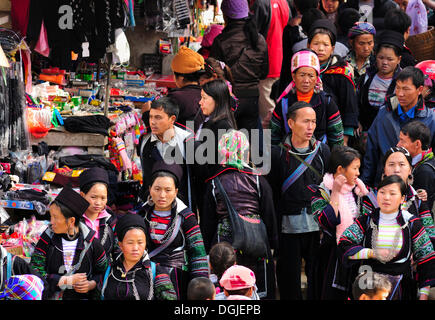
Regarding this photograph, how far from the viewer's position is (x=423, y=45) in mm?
9453

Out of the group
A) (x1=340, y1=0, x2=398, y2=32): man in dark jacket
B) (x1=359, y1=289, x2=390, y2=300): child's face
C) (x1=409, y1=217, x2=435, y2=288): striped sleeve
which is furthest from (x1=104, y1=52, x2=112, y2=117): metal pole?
(x1=359, y1=289, x2=390, y2=300): child's face

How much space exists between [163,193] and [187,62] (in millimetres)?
1964

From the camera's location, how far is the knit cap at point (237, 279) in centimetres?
479

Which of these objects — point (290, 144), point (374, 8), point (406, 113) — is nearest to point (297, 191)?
point (290, 144)

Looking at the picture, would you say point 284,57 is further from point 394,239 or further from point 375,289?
point 375,289

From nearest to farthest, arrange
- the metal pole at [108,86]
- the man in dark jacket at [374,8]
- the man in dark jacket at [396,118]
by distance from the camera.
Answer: the man in dark jacket at [396,118] < the metal pole at [108,86] < the man in dark jacket at [374,8]

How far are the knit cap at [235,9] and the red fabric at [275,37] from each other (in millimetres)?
547

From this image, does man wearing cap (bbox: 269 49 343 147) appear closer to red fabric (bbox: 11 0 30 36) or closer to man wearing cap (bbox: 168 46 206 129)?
man wearing cap (bbox: 168 46 206 129)

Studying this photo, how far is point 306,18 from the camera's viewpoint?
8672 mm

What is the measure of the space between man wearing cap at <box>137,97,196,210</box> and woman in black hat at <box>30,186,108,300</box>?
3.08 ft

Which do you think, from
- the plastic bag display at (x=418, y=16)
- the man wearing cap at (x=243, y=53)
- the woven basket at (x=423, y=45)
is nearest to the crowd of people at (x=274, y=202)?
the man wearing cap at (x=243, y=53)

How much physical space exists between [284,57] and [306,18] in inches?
25.3

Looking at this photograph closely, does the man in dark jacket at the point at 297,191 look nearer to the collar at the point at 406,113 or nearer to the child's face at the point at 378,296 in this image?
the collar at the point at 406,113

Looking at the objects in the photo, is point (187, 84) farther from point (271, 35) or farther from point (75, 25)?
point (271, 35)
